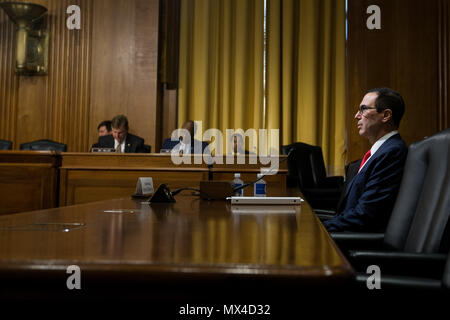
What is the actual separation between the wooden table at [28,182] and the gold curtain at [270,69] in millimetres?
2737

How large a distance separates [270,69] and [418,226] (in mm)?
5238

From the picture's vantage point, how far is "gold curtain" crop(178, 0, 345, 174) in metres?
6.28

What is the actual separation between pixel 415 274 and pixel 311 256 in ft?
2.45

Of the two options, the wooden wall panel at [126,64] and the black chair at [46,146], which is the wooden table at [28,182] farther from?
the wooden wall panel at [126,64]

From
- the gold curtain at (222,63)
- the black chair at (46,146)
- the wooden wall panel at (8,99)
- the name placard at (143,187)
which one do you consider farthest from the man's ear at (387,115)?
the wooden wall panel at (8,99)

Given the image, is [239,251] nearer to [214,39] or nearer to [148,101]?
[148,101]

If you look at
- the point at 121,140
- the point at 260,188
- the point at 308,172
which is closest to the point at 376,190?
the point at 260,188

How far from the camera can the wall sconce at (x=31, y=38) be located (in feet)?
20.1

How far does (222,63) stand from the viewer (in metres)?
6.47

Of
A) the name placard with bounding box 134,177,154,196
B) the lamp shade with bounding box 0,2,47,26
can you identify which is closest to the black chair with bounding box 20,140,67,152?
the lamp shade with bounding box 0,2,47,26

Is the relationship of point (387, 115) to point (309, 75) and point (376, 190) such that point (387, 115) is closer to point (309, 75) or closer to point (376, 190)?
point (376, 190)

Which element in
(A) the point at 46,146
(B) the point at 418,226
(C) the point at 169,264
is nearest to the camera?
(C) the point at 169,264

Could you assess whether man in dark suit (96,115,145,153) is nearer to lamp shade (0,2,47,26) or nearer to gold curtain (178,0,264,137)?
gold curtain (178,0,264,137)

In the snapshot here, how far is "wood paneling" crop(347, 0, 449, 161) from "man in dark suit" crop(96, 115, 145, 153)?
2.61 m
